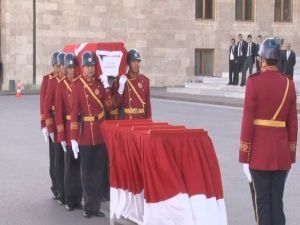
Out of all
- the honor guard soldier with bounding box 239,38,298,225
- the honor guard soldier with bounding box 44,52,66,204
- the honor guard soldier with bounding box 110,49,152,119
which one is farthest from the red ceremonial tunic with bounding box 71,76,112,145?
the honor guard soldier with bounding box 239,38,298,225

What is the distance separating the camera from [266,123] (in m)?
6.70

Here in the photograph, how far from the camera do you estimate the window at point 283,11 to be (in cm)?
4125

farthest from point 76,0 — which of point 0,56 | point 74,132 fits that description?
point 74,132

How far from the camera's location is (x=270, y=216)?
682 centimetres

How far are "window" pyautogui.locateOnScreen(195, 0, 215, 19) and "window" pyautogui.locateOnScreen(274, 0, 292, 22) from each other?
154 inches

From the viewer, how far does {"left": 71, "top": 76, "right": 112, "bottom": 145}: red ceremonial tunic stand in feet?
27.8

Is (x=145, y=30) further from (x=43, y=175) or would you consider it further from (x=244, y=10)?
(x=43, y=175)

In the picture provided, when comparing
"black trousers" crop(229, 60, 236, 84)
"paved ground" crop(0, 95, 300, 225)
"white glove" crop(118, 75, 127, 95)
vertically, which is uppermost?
"white glove" crop(118, 75, 127, 95)

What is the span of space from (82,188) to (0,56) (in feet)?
89.6

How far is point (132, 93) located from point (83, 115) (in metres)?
0.78

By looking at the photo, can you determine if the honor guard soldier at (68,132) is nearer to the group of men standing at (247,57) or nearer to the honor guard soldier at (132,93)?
the honor guard soldier at (132,93)

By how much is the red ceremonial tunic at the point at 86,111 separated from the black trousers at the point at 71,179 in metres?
0.50

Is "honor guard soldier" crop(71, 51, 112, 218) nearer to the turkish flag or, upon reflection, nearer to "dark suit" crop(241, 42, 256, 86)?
the turkish flag

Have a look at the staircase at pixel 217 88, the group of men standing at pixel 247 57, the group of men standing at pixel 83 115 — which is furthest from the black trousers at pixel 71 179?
the staircase at pixel 217 88
